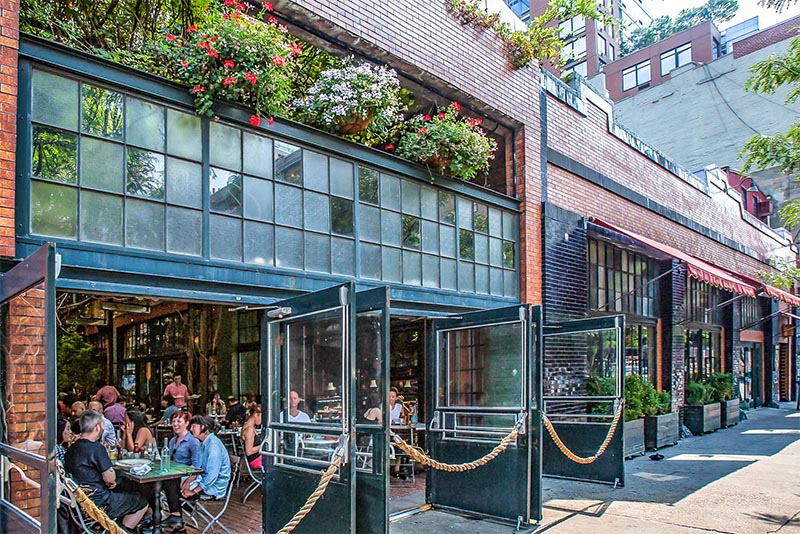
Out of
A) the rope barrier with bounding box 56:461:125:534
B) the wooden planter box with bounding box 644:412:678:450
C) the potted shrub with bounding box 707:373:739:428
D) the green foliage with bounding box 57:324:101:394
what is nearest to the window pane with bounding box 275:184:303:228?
the rope barrier with bounding box 56:461:125:534

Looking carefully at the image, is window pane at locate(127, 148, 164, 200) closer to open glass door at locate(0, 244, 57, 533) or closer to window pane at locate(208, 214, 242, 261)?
window pane at locate(208, 214, 242, 261)

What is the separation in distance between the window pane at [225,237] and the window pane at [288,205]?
1.71ft

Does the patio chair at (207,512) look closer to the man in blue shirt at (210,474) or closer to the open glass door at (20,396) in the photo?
the man in blue shirt at (210,474)

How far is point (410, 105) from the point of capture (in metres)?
9.96

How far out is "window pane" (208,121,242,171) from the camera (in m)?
6.50

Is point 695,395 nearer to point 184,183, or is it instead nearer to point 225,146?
point 225,146

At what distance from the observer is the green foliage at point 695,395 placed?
1530 centimetres

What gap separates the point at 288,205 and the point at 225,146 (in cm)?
92

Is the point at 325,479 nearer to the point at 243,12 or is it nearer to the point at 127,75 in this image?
the point at 127,75

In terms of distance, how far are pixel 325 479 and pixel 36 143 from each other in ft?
11.5

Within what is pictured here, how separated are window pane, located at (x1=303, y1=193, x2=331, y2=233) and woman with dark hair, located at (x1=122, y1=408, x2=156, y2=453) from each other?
11.4 ft

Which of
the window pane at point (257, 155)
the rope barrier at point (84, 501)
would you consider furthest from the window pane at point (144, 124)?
the rope barrier at point (84, 501)

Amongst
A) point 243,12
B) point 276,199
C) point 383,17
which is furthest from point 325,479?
point 383,17

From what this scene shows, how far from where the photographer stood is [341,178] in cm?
775
